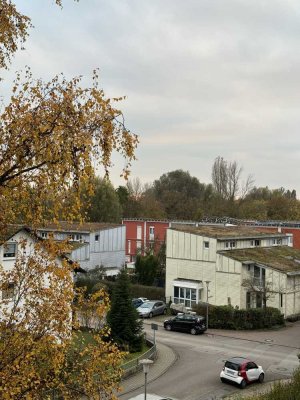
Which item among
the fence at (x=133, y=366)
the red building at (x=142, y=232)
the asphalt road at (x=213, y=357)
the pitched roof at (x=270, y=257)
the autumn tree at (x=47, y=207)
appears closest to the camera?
the autumn tree at (x=47, y=207)

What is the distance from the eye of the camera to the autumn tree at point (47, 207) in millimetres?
6430

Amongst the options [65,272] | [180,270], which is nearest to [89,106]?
[65,272]

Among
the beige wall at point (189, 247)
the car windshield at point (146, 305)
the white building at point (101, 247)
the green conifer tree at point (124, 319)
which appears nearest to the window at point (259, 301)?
the beige wall at point (189, 247)

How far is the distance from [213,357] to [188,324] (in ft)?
21.4

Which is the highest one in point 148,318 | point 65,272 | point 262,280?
point 65,272

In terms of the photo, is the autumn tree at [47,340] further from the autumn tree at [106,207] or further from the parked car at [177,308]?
the autumn tree at [106,207]

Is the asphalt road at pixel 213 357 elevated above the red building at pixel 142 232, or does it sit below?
below

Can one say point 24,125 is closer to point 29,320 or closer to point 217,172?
point 29,320

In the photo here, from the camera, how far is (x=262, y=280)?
4075 centimetres

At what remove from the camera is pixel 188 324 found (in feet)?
115

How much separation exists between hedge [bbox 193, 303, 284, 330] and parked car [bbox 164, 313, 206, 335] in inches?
79.6

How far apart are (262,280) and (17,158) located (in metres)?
36.7

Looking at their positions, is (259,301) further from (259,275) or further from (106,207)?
(106,207)

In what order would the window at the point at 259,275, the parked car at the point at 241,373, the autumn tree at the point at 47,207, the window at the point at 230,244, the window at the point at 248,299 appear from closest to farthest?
the autumn tree at the point at 47,207 < the parked car at the point at 241,373 < the window at the point at 259,275 < the window at the point at 248,299 < the window at the point at 230,244
